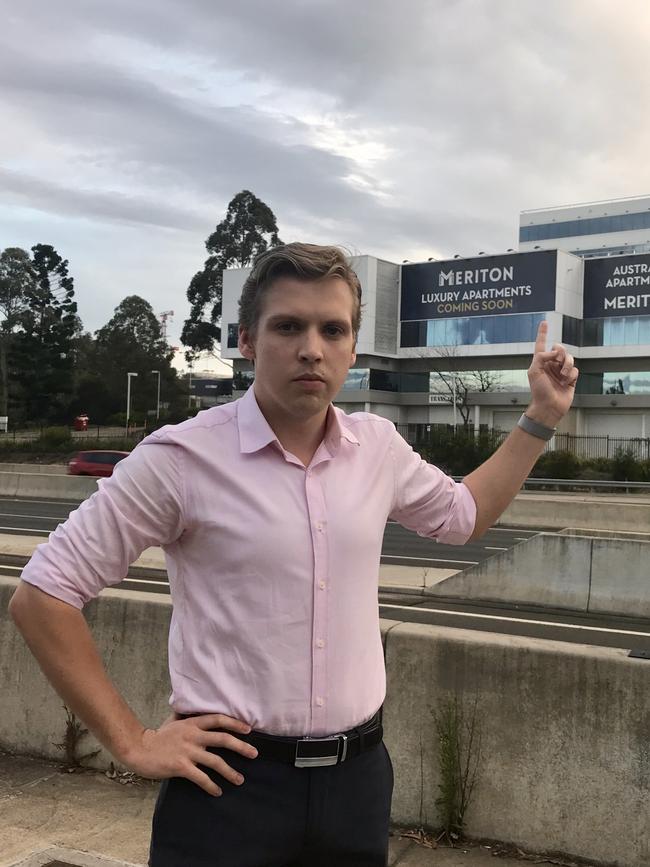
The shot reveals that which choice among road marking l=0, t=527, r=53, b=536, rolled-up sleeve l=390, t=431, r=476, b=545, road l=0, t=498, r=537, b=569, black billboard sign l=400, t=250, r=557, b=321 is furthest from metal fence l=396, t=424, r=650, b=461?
rolled-up sleeve l=390, t=431, r=476, b=545

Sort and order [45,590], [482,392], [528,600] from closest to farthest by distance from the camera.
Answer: [45,590] → [528,600] → [482,392]

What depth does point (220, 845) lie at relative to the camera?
182 cm

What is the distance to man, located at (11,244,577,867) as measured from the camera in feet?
5.92

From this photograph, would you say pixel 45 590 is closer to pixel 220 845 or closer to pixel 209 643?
pixel 209 643

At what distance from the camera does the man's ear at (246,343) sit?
2.06 m

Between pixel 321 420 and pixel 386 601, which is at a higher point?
pixel 321 420

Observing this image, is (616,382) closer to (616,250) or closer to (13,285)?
(616,250)

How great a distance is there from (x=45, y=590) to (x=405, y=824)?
109 inches

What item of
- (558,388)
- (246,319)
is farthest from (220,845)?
(558,388)

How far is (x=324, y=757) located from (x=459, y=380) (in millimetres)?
58545

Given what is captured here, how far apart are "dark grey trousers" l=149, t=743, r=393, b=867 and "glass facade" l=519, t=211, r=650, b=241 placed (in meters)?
104

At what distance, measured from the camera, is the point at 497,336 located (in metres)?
58.8

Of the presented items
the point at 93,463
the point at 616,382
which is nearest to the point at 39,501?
the point at 93,463

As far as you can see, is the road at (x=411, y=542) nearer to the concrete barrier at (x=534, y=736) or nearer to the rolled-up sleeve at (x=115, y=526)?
the concrete barrier at (x=534, y=736)
